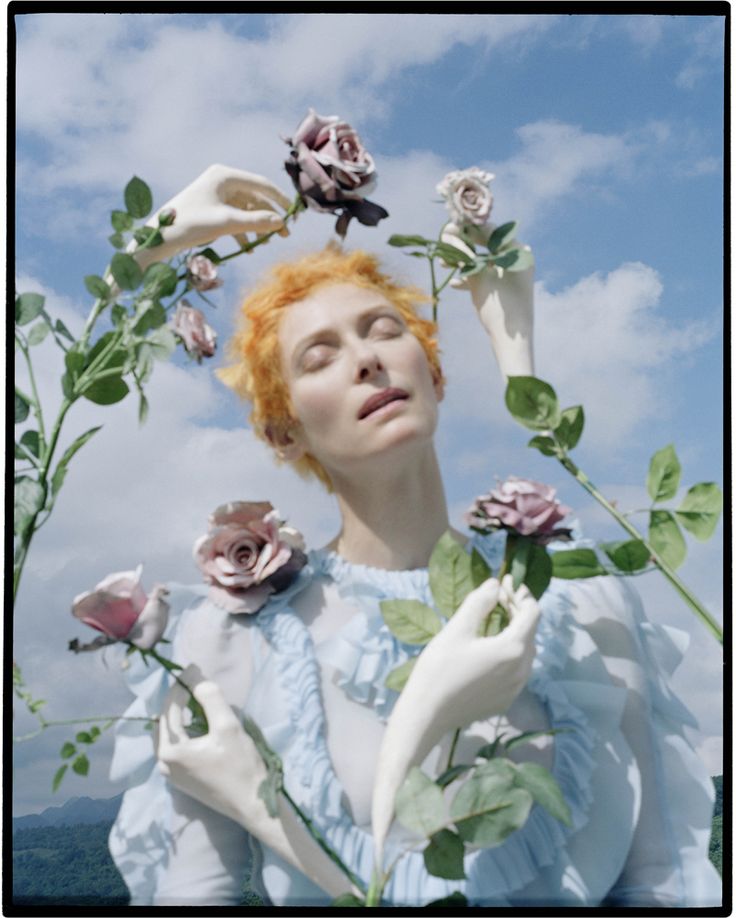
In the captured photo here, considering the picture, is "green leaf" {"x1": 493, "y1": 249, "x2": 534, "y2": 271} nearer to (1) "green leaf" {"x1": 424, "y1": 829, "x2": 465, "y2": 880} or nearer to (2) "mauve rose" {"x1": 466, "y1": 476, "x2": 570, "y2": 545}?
(2) "mauve rose" {"x1": 466, "y1": 476, "x2": 570, "y2": 545}

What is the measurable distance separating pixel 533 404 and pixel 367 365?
22 cm

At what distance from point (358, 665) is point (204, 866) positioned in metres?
0.31

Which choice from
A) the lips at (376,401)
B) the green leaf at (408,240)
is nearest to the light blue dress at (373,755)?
the lips at (376,401)

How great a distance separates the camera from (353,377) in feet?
5.08

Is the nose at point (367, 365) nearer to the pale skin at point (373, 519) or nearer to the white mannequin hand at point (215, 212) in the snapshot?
the pale skin at point (373, 519)

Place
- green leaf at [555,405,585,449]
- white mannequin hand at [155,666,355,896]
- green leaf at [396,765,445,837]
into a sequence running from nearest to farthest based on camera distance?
1. green leaf at [396,765,445,837]
2. white mannequin hand at [155,666,355,896]
3. green leaf at [555,405,585,449]

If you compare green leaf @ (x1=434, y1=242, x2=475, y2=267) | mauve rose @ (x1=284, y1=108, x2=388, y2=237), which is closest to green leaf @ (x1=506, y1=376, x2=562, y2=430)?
green leaf @ (x1=434, y1=242, x2=475, y2=267)

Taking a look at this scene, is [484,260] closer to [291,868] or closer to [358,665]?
[358,665]

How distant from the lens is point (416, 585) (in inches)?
61.2

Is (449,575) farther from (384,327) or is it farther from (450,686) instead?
(384,327)

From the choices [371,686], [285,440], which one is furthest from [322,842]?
[285,440]

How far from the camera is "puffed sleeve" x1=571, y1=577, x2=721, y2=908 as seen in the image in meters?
1.46

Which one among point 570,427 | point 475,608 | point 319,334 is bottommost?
point 475,608

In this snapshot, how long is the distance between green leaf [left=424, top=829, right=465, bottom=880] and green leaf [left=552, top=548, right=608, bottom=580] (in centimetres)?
34
